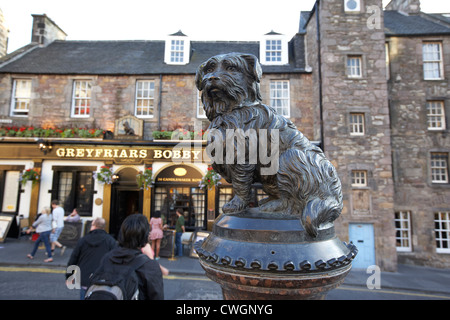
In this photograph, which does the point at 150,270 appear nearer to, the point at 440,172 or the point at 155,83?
the point at 155,83

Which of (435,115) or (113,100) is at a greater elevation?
(113,100)

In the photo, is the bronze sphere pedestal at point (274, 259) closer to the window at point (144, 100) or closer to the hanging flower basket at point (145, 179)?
the hanging flower basket at point (145, 179)

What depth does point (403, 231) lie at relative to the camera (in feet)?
38.5

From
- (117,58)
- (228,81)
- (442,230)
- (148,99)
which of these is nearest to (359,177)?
(442,230)

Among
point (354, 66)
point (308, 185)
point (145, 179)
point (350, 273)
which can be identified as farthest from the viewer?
point (145, 179)

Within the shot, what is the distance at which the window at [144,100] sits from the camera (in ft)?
41.6

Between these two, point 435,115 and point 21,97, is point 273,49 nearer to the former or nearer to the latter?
point 435,115

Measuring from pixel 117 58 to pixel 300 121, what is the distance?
10641 mm

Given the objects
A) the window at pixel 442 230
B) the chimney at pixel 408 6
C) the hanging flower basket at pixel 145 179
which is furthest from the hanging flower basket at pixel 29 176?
the chimney at pixel 408 6

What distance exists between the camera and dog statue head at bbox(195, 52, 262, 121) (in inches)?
69.2

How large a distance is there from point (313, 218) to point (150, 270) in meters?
1.47

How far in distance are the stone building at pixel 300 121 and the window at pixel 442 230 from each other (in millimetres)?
56

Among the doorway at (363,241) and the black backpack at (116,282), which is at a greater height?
the black backpack at (116,282)
